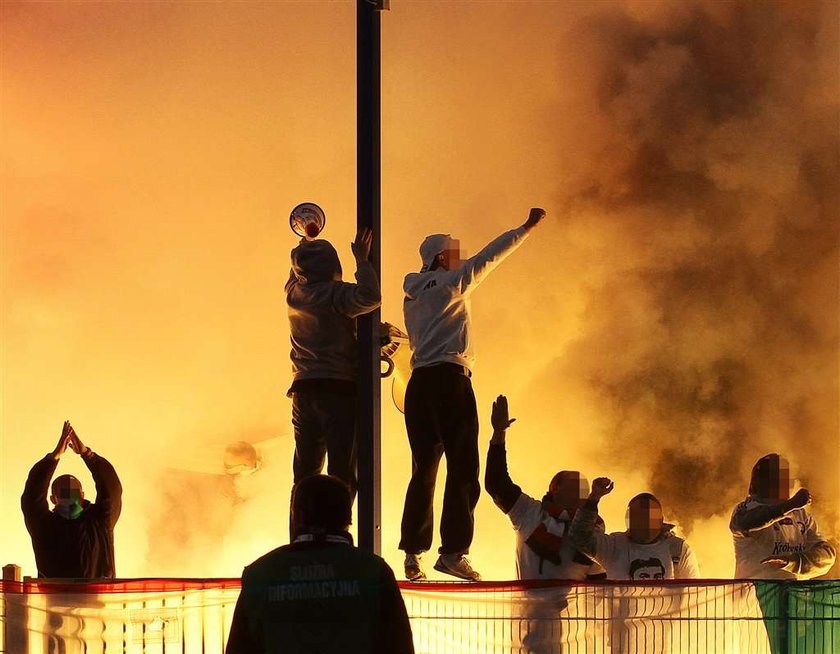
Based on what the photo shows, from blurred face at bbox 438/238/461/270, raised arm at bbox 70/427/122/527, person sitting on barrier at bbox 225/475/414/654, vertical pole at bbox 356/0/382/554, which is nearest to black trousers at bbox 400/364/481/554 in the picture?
blurred face at bbox 438/238/461/270

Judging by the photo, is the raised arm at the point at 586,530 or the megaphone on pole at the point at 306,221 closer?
the raised arm at the point at 586,530

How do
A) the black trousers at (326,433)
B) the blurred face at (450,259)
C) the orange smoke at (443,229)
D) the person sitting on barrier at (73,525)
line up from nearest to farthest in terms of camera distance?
the black trousers at (326,433), the blurred face at (450,259), the person sitting on barrier at (73,525), the orange smoke at (443,229)

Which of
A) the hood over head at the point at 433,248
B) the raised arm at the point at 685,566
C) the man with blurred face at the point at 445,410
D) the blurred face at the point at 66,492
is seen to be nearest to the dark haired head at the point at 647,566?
the raised arm at the point at 685,566

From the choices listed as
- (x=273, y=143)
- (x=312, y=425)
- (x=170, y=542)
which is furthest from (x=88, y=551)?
(x=273, y=143)

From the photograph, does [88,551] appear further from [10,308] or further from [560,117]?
[560,117]

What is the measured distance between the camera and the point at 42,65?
1236 cm

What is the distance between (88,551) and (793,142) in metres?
7.02

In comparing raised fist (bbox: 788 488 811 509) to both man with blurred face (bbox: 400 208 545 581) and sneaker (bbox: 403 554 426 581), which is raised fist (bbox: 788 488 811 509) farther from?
sneaker (bbox: 403 554 426 581)

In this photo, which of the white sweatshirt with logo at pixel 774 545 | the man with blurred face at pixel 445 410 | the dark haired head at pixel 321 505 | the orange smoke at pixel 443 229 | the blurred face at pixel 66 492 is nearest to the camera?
the dark haired head at pixel 321 505

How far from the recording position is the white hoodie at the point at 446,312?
7512mm

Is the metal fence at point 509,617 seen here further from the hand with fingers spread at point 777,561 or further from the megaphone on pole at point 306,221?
the megaphone on pole at point 306,221

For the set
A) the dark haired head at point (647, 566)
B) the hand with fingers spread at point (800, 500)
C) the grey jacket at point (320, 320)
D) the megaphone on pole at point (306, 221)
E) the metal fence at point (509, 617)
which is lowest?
the metal fence at point (509, 617)

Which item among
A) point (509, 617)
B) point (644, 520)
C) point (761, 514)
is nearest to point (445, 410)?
point (644, 520)

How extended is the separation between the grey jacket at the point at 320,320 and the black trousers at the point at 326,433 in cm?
12
